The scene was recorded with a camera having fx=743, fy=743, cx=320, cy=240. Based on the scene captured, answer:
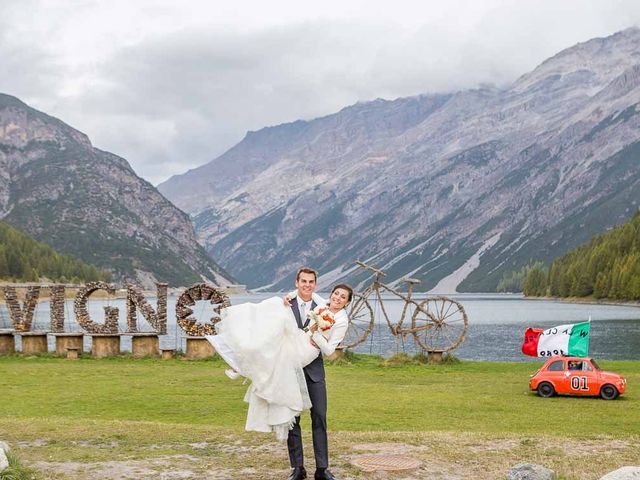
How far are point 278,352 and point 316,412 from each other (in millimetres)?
1301

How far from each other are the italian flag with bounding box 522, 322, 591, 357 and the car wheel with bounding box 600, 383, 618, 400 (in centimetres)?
247

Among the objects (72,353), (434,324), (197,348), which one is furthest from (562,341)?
(72,353)

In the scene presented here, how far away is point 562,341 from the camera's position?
92.4 feet

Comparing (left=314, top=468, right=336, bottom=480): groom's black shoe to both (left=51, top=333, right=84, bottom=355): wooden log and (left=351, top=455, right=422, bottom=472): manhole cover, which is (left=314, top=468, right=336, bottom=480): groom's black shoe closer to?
(left=351, top=455, right=422, bottom=472): manhole cover

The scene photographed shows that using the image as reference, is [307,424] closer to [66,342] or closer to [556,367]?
[556,367]

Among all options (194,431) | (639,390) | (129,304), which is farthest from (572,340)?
(129,304)

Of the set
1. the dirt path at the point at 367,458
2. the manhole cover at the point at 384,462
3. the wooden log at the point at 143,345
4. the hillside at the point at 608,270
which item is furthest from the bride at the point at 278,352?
the hillside at the point at 608,270

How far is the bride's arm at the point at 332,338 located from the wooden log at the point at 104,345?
2933 centimetres

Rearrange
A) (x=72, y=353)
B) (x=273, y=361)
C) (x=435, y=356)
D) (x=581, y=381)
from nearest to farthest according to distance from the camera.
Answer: (x=273, y=361) → (x=581, y=381) → (x=72, y=353) → (x=435, y=356)

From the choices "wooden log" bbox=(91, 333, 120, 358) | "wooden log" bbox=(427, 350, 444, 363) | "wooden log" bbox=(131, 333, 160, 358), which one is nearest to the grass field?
"wooden log" bbox=(427, 350, 444, 363)

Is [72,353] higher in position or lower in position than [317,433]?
higher

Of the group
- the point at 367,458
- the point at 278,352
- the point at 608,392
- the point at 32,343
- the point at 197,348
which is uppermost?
the point at 278,352

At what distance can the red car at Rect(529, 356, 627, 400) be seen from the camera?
24.9m

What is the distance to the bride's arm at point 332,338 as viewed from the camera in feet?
39.7
